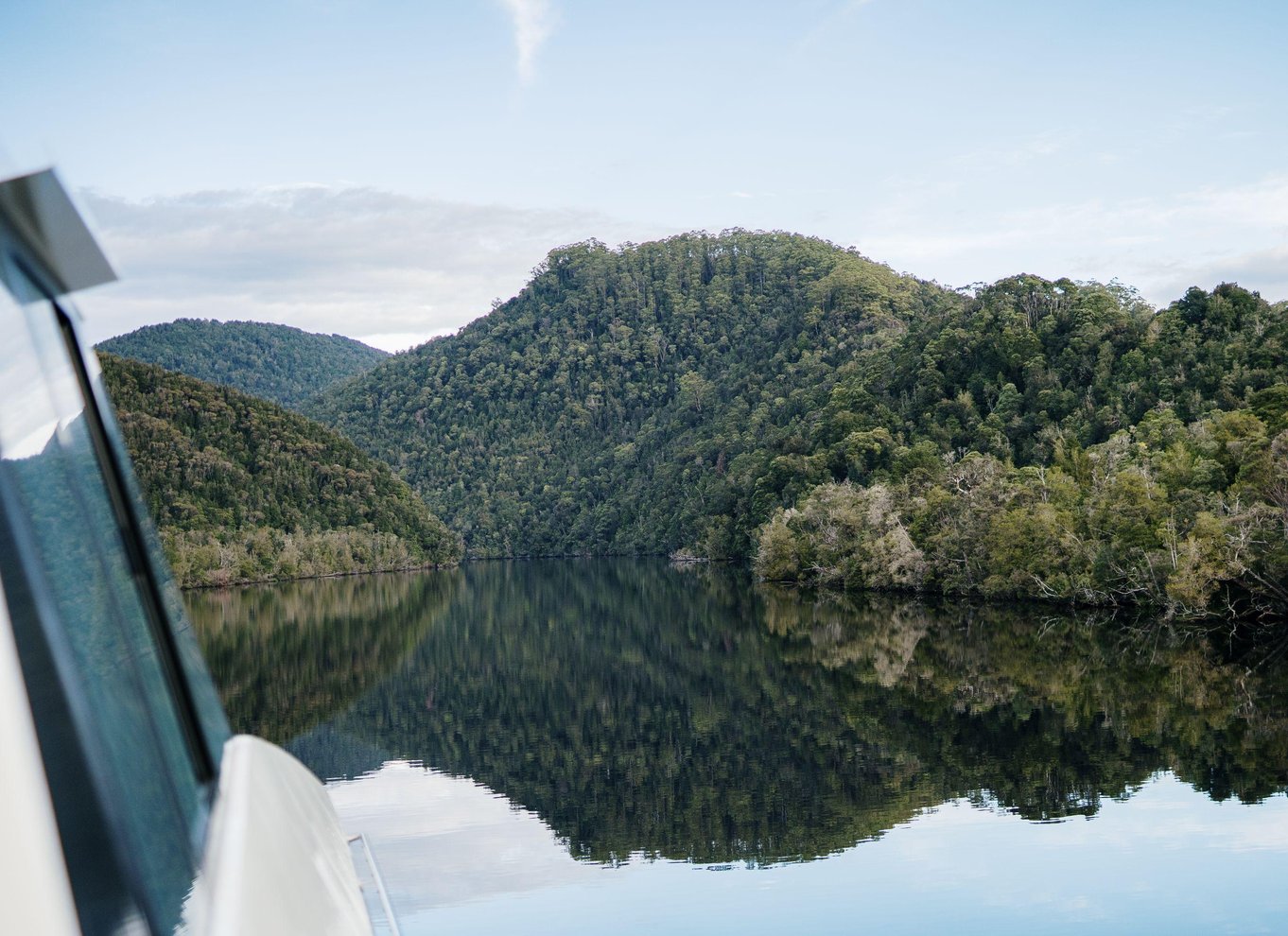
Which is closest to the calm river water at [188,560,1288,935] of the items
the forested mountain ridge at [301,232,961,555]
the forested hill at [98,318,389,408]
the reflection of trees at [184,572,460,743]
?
the reflection of trees at [184,572,460,743]

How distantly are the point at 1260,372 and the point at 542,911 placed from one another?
5107 cm

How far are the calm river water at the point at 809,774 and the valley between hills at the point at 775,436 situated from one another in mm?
5001

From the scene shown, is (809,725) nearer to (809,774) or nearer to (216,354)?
(809,774)

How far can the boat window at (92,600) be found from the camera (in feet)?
5.15

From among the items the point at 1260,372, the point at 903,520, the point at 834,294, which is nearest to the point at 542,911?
the point at 903,520

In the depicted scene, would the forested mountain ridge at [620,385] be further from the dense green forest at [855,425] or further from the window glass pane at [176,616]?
the window glass pane at [176,616]

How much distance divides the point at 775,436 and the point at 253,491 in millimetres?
40244

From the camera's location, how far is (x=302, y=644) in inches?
1489

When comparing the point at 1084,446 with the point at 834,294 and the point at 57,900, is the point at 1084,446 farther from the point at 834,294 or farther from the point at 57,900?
the point at 57,900

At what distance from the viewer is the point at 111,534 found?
95.0 inches

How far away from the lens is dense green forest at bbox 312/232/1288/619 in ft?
123

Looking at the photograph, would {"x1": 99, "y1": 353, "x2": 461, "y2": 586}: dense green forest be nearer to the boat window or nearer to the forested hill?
the forested hill

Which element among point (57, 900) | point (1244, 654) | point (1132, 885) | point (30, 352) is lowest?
point (1244, 654)

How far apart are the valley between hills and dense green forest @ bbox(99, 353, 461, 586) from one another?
29 cm
